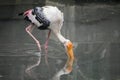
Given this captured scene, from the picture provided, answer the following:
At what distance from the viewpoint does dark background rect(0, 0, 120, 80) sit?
27.5 ft

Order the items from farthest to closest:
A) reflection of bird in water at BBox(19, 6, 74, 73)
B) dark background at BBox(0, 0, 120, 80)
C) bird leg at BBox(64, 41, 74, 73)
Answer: reflection of bird in water at BBox(19, 6, 74, 73)
bird leg at BBox(64, 41, 74, 73)
dark background at BBox(0, 0, 120, 80)

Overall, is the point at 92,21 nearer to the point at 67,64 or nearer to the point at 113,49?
the point at 113,49

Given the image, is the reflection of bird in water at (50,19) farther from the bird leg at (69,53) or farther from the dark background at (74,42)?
the dark background at (74,42)

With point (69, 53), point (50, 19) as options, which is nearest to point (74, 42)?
point (69, 53)

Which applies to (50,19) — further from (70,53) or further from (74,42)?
(74,42)

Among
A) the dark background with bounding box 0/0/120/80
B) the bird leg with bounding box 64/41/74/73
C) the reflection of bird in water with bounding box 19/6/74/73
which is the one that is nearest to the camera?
the dark background with bounding box 0/0/120/80

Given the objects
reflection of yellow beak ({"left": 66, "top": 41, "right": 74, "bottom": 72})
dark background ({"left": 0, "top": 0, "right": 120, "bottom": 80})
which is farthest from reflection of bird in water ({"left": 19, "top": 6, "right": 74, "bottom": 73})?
dark background ({"left": 0, "top": 0, "right": 120, "bottom": 80})

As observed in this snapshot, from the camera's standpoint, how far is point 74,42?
444 inches

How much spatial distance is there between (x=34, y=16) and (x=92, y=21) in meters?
5.39

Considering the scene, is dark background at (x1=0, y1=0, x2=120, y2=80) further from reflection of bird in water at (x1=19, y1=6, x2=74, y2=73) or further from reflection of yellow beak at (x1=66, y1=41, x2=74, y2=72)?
reflection of bird in water at (x1=19, y1=6, x2=74, y2=73)

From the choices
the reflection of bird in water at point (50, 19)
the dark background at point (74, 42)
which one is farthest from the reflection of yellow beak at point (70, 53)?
the dark background at point (74, 42)

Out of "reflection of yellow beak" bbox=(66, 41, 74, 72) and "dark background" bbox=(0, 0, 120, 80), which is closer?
"dark background" bbox=(0, 0, 120, 80)

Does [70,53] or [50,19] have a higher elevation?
[50,19]

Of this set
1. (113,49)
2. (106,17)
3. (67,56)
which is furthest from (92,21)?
(67,56)
